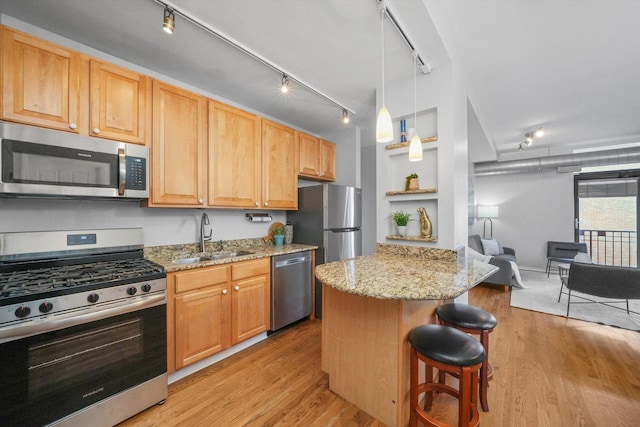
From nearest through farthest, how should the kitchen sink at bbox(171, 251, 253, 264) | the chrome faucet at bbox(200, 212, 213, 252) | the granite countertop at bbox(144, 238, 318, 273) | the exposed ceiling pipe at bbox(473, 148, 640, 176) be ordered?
the granite countertop at bbox(144, 238, 318, 273), the kitchen sink at bbox(171, 251, 253, 264), the chrome faucet at bbox(200, 212, 213, 252), the exposed ceiling pipe at bbox(473, 148, 640, 176)

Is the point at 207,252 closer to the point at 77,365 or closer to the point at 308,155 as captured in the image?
the point at 77,365

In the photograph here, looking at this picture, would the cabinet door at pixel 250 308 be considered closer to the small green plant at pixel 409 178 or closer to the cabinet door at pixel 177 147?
the cabinet door at pixel 177 147

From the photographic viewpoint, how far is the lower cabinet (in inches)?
74.1

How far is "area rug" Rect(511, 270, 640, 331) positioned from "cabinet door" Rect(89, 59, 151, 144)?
5.03m

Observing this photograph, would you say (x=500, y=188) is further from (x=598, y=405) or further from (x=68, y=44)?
(x=68, y=44)

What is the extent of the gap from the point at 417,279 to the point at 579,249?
5949 millimetres

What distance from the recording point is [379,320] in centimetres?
150

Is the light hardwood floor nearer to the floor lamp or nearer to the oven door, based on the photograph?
the oven door

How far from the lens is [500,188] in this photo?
6.18 m

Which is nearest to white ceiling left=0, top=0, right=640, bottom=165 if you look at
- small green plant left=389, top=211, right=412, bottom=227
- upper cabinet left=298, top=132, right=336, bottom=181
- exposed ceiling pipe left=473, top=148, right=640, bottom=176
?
upper cabinet left=298, top=132, right=336, bottom=181

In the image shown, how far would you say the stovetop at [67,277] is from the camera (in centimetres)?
127

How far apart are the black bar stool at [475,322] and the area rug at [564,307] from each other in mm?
2581

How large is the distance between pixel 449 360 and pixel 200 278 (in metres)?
1.80

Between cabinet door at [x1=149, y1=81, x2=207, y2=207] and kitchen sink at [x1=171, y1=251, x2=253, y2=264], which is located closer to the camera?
cabinet door at [x1=149, y1=81, x2=207, y2=207]
